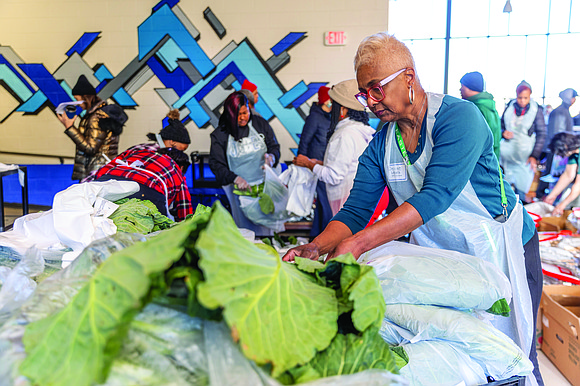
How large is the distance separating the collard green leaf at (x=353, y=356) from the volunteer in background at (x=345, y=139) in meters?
2.58

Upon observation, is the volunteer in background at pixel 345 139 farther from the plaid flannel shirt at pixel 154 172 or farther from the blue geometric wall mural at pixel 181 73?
the blue geometric wall mural at pixel 181 73

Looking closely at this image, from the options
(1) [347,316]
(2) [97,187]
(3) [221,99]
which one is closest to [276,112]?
(3) [221,99]

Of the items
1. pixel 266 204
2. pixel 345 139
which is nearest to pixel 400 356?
pixel 345 139

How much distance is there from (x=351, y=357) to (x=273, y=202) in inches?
132

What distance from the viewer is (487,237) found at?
4.83 ft

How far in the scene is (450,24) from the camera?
7.21m

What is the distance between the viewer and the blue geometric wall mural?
6.82 m

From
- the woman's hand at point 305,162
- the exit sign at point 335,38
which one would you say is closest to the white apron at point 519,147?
the exit sign at point 335,38

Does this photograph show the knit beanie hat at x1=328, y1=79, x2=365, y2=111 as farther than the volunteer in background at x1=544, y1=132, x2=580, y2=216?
No

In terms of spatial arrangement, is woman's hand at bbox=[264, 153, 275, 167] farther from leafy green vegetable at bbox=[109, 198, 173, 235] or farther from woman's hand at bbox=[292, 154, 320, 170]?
leafy green vegetable at bbox=[109, 198, 173, 235]

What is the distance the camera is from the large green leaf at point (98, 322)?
0.63m

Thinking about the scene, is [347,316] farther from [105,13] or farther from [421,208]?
[105,13]

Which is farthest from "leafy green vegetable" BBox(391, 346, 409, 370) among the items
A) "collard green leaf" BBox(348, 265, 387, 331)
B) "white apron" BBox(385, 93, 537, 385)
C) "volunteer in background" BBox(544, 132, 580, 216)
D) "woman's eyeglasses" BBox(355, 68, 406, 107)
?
"volunteer in background" BBox(544, 132, 580, 216)

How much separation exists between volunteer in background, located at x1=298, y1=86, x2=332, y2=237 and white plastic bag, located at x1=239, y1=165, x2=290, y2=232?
0.29 metres
